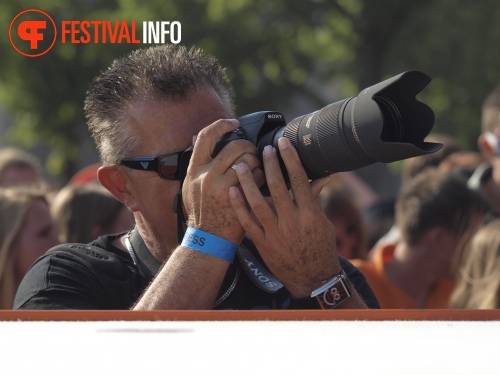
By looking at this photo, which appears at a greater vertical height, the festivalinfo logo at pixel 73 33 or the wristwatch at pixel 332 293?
the festivalinfo logo at pixel 73 33

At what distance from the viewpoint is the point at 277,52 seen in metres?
3.45

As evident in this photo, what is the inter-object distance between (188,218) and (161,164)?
7.9 inches

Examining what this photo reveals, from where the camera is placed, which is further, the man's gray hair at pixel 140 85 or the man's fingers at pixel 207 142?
the man's gray hair at pixel 140 85

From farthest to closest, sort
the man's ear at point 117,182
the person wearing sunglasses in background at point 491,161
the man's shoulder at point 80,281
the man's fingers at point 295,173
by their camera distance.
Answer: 1. the person wearing sunglasses in background at point 491,161
2. the man's ear at point 117,182
3. the man's shoulder at point 80,281
4. the man's fingers at point 295,173

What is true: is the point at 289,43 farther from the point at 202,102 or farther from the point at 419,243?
the point at 202,102

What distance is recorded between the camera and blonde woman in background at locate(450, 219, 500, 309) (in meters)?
2.74

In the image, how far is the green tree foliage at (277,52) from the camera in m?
1.96

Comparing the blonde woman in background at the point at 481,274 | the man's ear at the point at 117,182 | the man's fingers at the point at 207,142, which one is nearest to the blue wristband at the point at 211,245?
the man's fingers at the point at 207,142

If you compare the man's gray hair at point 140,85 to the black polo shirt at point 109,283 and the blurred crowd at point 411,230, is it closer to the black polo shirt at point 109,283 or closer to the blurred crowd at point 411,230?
the black polo shirt at point 109,283

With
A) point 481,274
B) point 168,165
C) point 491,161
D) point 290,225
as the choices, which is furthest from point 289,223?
point 491,161

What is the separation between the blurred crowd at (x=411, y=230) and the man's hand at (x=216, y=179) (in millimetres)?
1259

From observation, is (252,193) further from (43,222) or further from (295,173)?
(43,222)

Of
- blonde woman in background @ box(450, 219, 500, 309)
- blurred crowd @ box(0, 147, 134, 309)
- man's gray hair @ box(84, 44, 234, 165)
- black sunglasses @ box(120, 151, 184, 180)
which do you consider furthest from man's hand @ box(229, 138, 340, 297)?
blurred crowd @ box(0, 147, 134, 309)

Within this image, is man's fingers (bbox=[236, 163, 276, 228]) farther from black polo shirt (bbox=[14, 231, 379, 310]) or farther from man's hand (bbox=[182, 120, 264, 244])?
black polo shirt (bbox=[14, 231, 379, 310])
